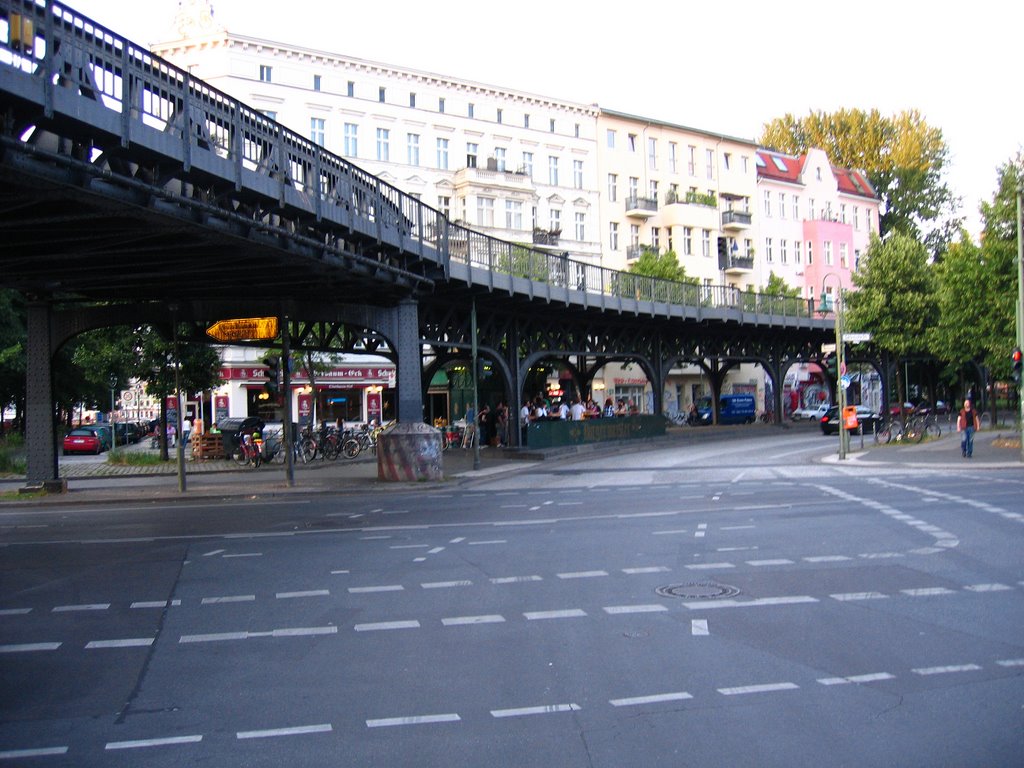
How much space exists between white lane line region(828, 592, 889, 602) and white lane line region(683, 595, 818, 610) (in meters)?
Result: 0.23

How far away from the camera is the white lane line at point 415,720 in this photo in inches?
233

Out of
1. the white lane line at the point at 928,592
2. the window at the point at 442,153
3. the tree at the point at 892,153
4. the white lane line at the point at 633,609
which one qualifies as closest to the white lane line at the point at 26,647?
the white lane line at the point at 633,609

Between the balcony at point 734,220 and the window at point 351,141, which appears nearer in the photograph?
the window at point 351,141

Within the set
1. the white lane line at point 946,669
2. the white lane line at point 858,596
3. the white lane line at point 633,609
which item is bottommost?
the white lane line at point 946,669

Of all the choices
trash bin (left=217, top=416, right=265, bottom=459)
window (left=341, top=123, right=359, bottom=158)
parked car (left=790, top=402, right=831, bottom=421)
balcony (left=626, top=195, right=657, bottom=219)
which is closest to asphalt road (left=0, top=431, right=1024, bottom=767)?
trash bin (left=217, top=416, right=265, bottom=459)

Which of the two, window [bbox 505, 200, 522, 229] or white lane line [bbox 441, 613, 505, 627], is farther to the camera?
window [bbox 505, 200, 522, 229]

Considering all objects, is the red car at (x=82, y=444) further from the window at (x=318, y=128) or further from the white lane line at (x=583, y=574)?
the white lane line at (x=583, y=574)

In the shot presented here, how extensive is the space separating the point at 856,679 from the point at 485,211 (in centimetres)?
5137

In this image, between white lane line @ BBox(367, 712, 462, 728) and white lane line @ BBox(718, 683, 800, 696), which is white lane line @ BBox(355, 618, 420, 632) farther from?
white lane line @ BBox(718, 683, 800, 696)

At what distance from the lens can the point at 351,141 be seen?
54594 mm

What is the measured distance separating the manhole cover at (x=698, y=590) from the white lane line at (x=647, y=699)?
315 cm

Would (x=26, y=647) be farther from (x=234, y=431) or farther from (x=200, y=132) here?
(x=234, y=431)

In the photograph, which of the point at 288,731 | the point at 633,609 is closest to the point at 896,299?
the point at 633,609

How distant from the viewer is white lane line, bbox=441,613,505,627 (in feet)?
28.3
